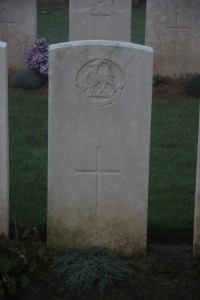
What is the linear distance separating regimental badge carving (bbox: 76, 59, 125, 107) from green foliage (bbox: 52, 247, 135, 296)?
1147 mm

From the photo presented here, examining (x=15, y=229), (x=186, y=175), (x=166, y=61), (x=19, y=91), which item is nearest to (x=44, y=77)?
(x=19, y=91)

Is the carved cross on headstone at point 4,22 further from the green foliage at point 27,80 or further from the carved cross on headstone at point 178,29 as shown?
the carved cross on headstone at point 178,29

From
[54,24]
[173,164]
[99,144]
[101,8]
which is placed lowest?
[173,164]

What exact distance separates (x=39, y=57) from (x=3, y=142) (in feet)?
22.2

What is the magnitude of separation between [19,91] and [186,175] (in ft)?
15.7

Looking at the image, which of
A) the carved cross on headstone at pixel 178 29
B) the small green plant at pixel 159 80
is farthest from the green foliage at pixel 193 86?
the carved cross on headstone at pixel 178 29

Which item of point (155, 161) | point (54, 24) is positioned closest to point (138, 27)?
point (54, 24)

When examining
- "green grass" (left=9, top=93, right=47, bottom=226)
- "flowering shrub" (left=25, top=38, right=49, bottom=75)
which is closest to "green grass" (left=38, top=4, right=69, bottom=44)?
"flowering shrub" (left=25, top=38, right=49, bottom=75)

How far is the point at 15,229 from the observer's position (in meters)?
6.12

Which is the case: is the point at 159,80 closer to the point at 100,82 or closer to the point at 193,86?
the point at 193,86

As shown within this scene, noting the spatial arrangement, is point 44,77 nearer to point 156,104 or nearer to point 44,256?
point 156,104

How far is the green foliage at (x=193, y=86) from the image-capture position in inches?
465

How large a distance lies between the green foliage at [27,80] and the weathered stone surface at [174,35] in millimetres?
2011

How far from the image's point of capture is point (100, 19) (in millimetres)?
12656
